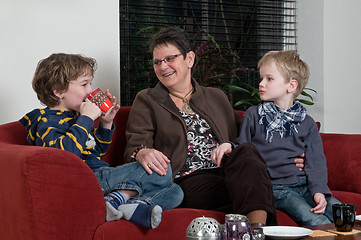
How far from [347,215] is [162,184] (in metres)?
0.78

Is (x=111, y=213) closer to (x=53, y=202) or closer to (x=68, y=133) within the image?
(x=53, y=202)

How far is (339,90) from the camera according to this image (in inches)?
150

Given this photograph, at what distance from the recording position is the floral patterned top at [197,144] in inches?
98.7

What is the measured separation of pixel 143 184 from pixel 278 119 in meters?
0.79

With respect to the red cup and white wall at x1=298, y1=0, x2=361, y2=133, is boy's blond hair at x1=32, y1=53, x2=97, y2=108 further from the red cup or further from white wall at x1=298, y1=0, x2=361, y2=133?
white wall at x1=298, y1=0, x2=361, y2=133

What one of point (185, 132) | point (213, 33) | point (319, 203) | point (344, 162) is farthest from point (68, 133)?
point (213, 33)

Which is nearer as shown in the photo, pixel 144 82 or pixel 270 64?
pixel 270 64

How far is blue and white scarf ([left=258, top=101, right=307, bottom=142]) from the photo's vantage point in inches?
99.9

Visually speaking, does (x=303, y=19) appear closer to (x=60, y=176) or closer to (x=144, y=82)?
(x=144, y=82)

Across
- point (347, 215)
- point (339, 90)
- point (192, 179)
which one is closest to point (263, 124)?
point (192, 179)

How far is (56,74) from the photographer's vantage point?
2.29 m

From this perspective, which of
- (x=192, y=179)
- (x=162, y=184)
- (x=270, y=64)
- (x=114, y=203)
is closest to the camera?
(x=114, y=203)

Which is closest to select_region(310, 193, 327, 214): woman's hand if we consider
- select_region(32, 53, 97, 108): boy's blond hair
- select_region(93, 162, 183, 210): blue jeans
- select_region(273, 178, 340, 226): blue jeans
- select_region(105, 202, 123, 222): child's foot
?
select_region(273, 178, 340, 226): blue jeans

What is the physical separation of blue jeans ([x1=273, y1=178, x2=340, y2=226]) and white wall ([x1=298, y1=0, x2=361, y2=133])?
1.44 metres
